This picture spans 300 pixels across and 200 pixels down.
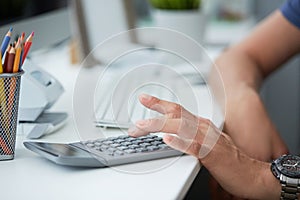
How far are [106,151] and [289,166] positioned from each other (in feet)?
0.94

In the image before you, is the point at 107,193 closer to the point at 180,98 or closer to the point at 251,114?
the point at 180,98

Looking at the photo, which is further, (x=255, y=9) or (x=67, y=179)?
(x=255, y=9)

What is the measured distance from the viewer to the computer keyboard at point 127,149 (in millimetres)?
779

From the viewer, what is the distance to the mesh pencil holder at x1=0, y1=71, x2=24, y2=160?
0.78 m

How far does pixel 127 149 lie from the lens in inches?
31.7

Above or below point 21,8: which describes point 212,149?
below

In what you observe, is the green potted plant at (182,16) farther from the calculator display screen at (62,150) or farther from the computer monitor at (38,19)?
the calculator display screen at (62,150)

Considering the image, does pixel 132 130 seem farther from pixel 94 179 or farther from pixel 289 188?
pixel 289 188

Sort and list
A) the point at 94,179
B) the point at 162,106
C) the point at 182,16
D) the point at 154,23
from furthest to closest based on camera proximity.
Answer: the point at 154,23
the point at 182,16
the point at 162,106
the point at 94,179

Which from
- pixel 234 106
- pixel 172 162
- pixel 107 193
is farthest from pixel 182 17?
pixel 107 193

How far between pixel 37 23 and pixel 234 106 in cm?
44

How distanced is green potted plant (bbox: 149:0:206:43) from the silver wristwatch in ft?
2.41

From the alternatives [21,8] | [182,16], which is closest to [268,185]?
[21,8]

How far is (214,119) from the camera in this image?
0.98m
